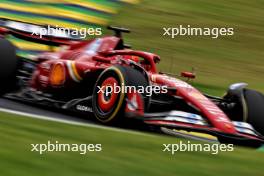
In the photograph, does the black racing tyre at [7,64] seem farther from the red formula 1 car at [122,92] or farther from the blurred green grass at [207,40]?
the blurred green grass at [207,40]

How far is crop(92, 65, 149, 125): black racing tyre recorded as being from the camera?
7449 mm

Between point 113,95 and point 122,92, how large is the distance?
0.17m

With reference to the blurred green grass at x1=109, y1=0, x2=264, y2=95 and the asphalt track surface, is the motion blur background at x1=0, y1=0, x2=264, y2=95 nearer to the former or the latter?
the blurred green grass at x1=109, y1=0, x2=264, y2=95

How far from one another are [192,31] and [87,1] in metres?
2.67

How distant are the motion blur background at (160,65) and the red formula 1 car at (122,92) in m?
0.63

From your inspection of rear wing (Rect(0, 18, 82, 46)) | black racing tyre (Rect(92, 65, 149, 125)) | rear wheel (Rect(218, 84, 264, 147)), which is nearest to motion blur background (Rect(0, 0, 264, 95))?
rear wing (Rect(0, 18, 82, 46))

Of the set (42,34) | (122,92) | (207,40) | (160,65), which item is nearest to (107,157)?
(122,92)

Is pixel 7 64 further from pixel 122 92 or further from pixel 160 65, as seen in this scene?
pixel 160 65

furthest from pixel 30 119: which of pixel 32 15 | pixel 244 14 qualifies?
pixel 244 14

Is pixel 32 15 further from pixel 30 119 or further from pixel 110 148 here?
pixel 110 148

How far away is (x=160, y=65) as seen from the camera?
44.2 feet

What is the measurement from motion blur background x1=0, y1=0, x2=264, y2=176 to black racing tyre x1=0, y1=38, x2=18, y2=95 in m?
1.32

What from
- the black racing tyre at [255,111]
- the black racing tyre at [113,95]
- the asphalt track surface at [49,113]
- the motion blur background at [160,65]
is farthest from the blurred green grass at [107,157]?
the black racing tyre at [255,111]

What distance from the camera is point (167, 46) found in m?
14.9
